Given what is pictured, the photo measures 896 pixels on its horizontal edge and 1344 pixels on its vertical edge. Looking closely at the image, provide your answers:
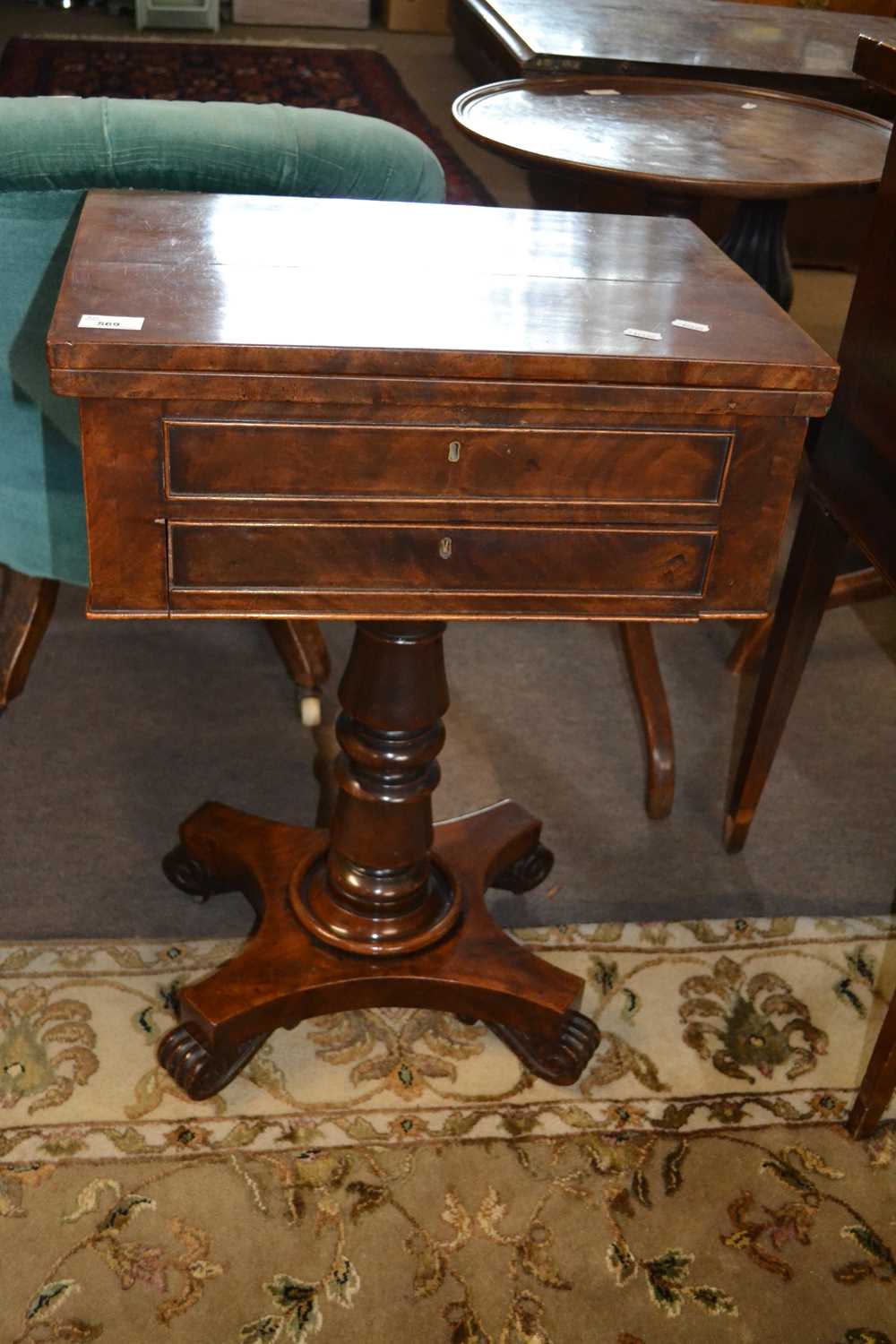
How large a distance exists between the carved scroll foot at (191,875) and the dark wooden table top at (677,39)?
1.31 meters

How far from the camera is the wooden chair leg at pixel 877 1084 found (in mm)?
1503

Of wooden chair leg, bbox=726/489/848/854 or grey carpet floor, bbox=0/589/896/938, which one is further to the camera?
grey carpet floor, bbox=0/589/896/938

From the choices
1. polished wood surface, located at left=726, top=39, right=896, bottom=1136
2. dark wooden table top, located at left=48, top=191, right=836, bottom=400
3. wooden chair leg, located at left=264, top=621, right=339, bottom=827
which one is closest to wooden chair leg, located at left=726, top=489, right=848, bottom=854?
polished wood surface, located at left=726, top=39, right=896, bottom=1136

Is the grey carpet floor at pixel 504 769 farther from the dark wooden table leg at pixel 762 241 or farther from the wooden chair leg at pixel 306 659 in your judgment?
the dark wooden table leg at pixel 762 241

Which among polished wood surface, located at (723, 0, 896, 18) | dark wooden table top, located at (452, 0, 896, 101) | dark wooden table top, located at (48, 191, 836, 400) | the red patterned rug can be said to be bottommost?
the red patterned rug

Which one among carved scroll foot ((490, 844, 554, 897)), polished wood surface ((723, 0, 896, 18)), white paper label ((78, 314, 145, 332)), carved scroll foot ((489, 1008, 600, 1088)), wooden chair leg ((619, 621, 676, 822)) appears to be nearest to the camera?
white paper label ((78, 314, 145, 332))

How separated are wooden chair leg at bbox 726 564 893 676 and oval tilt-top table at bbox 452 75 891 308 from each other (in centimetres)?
49

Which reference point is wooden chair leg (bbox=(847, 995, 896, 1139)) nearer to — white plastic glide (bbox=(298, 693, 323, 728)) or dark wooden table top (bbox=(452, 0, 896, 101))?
white plastic glide (bbox=(298, 693, 323, 728))

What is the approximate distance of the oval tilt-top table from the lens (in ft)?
5.80

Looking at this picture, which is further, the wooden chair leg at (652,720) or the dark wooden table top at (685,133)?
the wooden chair leg at (652,720)

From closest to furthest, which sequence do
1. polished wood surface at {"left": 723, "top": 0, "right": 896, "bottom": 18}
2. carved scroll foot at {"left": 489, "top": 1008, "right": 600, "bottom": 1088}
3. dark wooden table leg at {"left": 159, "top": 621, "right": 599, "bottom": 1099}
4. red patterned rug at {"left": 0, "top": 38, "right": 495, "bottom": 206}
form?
dark wooden table leg at {"left": 159, "top": 621, "right": 599, "bottom": 1099} < carved scroll foot at {"left": 489, "top": 1008, "right": 600, "bottom": 1088} < red patterned rug at {"left": 0, "top": 38, "right": 495, "bottom": 206} < polished wood surface at {"left": 723, "top": 0, "right": 896, "bottom": 18}

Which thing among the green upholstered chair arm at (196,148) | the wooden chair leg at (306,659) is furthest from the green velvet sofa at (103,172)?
the wooden chair leg at (306,659)

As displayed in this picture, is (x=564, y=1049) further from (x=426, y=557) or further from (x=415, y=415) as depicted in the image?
(x=415, y=415)

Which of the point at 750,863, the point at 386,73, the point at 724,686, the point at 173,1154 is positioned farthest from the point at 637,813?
the point at 386,73
